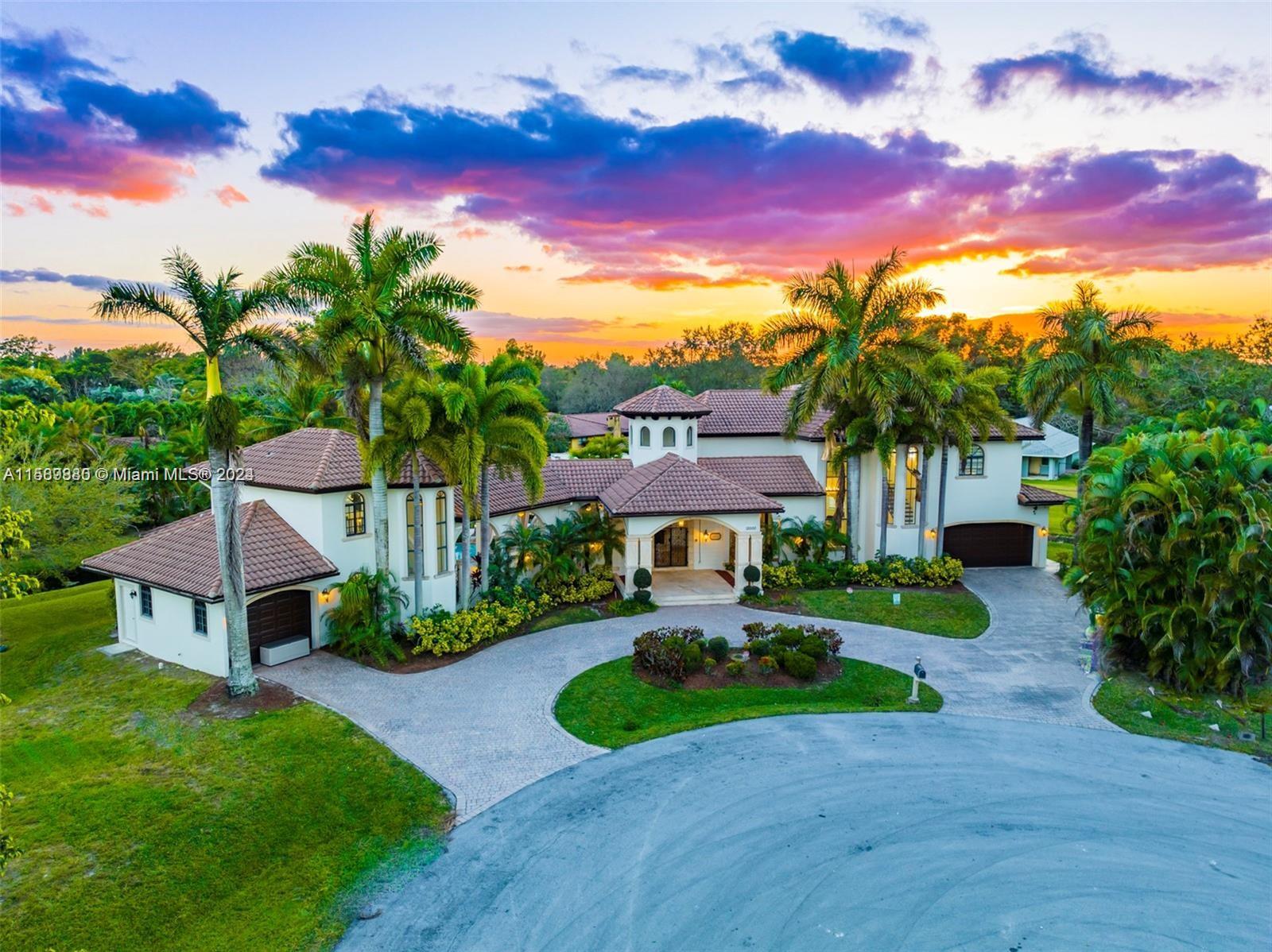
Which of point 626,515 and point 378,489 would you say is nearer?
point 378,489

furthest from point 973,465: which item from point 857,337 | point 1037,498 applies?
point 857,337

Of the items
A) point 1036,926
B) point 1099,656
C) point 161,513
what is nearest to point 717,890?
point 1036,926

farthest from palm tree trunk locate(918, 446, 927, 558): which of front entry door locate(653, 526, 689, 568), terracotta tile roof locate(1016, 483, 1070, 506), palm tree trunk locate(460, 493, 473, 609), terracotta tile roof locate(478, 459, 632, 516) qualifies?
palm tree trunk locate(460, 493, 473, 609)

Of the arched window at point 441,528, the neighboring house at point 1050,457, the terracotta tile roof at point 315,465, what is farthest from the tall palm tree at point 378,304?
the neighboring house at point 1050,457

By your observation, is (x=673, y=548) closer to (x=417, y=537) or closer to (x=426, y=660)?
(x=417, y=537)

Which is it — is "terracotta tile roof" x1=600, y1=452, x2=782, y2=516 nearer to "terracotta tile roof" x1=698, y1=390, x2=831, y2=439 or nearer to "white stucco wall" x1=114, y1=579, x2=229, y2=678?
"terracotta tile roof" x1=698, y1=390, x2=831, y2=439

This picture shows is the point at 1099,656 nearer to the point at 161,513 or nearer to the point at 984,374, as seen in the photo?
the point at 984,374
